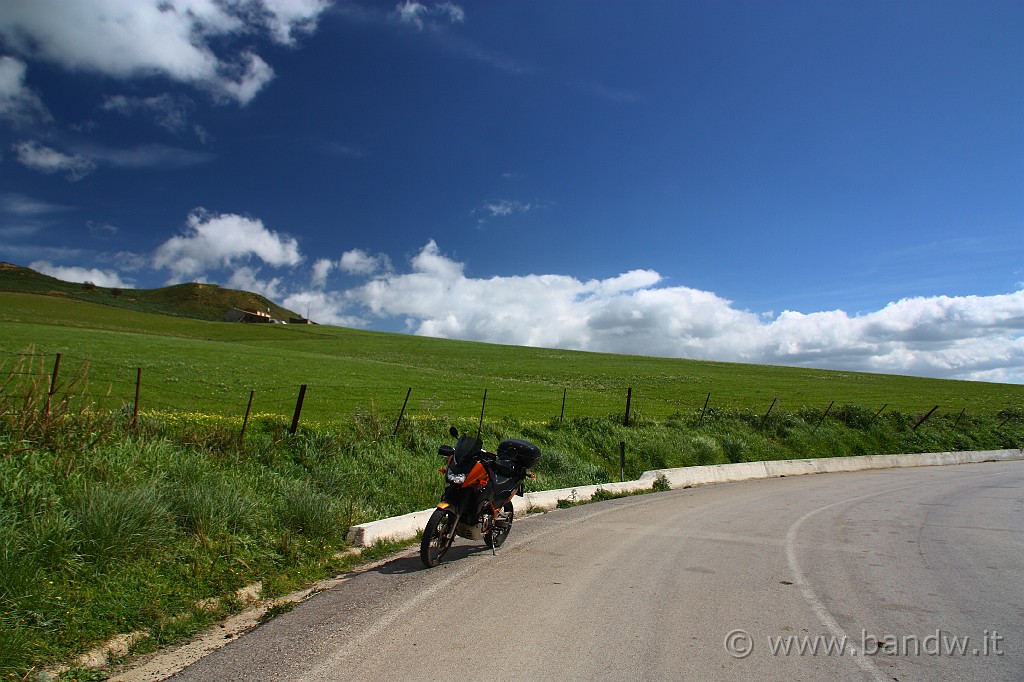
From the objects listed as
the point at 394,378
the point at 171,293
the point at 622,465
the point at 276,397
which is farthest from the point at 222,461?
the point at 171,293

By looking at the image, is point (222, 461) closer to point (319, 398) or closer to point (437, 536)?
point (437, 536)

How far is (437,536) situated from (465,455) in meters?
1.08

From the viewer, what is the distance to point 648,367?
61.0 metres

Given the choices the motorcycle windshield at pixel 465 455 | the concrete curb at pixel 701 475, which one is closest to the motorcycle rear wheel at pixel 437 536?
the motorcycle windshield at pixel 465 455

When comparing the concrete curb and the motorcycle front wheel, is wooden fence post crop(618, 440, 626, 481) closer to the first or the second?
the concrete curb

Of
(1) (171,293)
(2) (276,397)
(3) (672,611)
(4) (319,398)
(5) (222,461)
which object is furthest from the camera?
(1) (171,293)

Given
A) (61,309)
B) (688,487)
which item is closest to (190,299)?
(61,309)

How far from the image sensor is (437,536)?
7527 millimetres

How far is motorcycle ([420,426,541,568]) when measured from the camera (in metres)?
7.50

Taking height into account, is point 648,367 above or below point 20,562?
above

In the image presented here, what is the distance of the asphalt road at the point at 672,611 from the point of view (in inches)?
177

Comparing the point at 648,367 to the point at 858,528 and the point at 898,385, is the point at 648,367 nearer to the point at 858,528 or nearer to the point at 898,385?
the point at 898,385

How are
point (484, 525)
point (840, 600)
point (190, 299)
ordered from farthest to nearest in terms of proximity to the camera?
point (190, 299)
point (484, 525)
point (840, 600)

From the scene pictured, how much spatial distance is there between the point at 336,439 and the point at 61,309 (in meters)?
75.8
